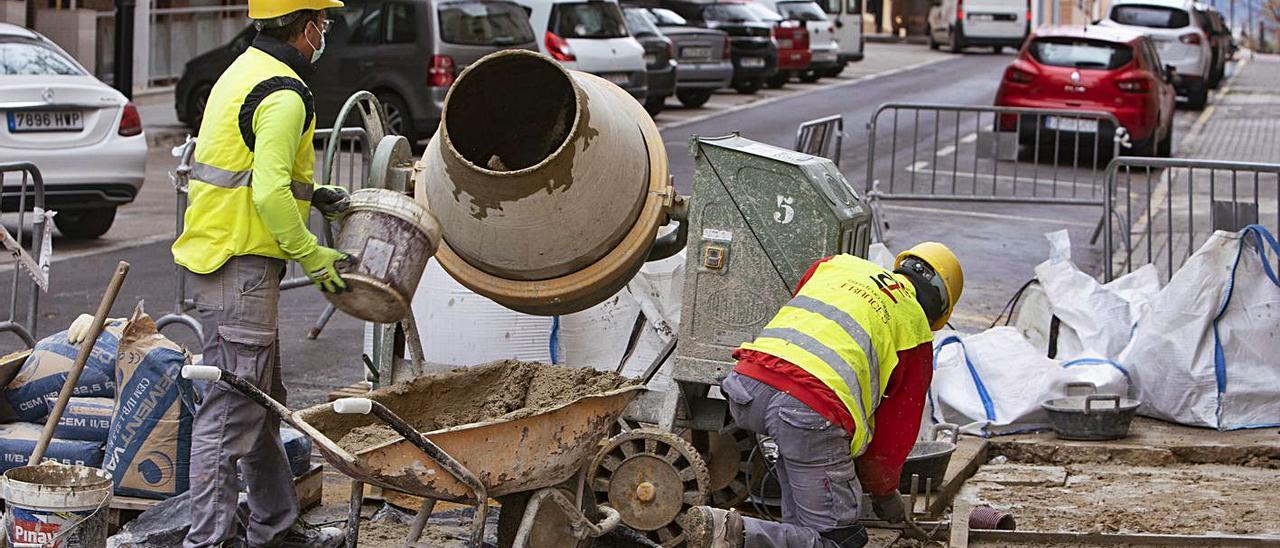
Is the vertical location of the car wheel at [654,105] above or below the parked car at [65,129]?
below

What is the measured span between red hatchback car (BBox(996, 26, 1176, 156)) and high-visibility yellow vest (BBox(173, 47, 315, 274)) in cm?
1333

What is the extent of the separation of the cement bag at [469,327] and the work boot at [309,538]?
1.00 m

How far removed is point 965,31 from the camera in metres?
40.8

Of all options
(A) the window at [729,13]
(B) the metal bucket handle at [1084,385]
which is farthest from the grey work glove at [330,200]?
(A) the window at [729,13]

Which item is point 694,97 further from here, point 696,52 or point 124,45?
point 124,45

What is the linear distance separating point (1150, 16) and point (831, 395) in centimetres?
2485

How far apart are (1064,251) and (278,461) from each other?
4577mm

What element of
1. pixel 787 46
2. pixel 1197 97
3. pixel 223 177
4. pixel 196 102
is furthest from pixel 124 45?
pixel 1197 97

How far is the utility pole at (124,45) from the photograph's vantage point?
17.5 metres

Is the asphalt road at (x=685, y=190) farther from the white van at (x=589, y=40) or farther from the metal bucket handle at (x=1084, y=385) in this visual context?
the metal bucket handle at (x=1084, y=385)

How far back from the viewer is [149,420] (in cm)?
571

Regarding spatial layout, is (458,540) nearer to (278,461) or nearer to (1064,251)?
(278,461)

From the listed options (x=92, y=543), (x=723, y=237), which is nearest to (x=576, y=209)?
(x=723, y=237)

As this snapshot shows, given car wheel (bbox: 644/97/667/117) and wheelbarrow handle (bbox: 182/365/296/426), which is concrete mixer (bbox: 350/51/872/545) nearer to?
wheelbarrow handle (bbox: 182/365/296/426)
